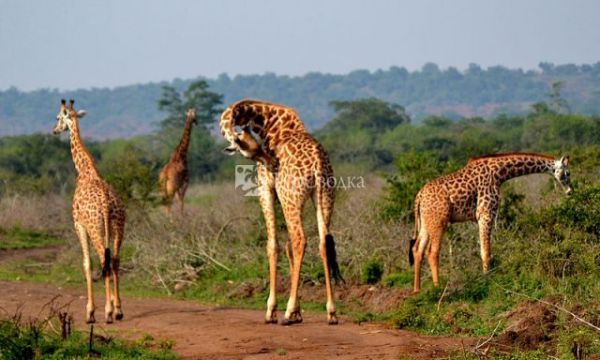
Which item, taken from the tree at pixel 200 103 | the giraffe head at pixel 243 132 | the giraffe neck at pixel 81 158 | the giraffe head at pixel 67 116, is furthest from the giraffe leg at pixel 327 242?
the tree at pixel 200 103

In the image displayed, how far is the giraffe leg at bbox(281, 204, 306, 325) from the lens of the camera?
10305mm

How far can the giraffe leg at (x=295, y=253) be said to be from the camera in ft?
33.8

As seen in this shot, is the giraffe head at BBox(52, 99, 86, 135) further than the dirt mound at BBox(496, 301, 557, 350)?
Yes

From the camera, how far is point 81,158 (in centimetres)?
1201

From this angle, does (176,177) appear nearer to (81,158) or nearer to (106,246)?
(81,158)

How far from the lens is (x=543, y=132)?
111 ft

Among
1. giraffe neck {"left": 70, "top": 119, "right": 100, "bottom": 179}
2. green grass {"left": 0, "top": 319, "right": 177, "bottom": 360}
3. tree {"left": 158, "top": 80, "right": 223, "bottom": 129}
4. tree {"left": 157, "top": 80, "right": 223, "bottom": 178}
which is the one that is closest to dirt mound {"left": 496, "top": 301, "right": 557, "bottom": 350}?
green grass {"left": 0, "top": 319, "right": 177, "bottom": 360}

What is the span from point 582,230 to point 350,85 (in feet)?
415

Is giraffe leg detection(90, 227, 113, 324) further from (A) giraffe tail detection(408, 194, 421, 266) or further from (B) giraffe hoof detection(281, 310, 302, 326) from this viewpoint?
(A) giraffe tail detection(408, 194, 421, 266)

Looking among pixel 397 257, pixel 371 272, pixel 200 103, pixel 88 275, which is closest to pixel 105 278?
pixel 88 275

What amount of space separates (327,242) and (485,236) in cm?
217

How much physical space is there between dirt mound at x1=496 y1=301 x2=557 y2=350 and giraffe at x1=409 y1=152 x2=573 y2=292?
195 cm

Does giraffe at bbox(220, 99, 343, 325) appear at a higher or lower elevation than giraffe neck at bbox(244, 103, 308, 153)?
lower

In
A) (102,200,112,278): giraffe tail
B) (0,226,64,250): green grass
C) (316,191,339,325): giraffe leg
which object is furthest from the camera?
(0,226,64,250): green grass
